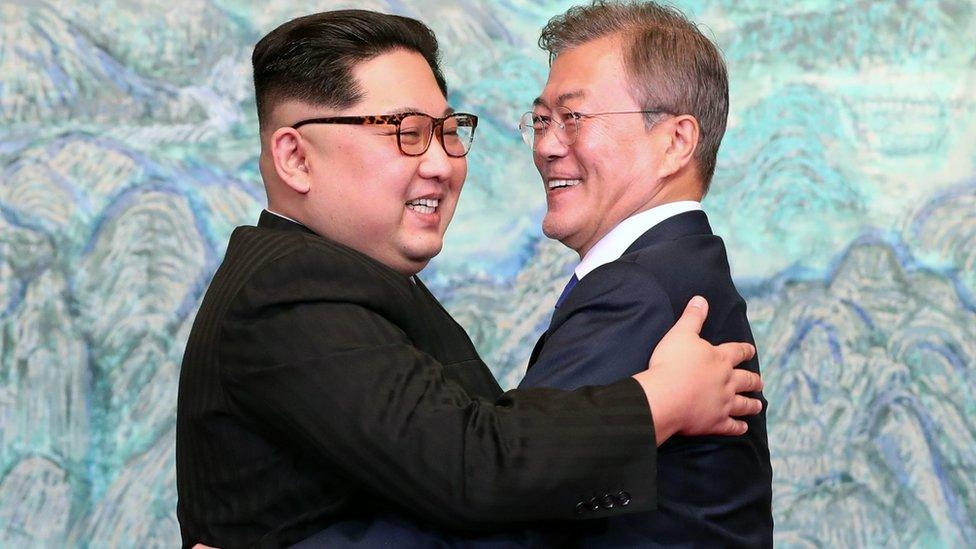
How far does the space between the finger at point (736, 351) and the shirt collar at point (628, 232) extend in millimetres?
358

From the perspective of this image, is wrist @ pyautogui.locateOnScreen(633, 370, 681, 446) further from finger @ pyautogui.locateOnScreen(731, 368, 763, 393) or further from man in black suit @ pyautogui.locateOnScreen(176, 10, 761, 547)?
finger @ pyautogui.locateOnScreen(731, 368, 763, 393)

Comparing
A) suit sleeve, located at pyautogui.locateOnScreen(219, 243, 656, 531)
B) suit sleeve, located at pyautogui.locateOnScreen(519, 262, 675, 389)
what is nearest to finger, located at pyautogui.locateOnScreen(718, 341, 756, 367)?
suit sleeve, located at pyautogui.locateOnScreen(519, 262, 675, 389)

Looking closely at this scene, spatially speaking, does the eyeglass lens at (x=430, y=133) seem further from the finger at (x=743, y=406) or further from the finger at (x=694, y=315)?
the finger at (x=743, y=406)

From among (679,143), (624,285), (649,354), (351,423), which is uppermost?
(679,143)

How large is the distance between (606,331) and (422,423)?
388 millimetres

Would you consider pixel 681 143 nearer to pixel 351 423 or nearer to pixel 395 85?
pixel 395 85

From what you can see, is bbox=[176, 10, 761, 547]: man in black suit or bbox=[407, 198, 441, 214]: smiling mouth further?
bbox=[407, 198, 441, 214]: smiling mouth

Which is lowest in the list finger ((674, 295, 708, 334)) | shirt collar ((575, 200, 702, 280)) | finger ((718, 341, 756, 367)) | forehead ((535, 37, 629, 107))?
finger ((718, 341, 756, 367))

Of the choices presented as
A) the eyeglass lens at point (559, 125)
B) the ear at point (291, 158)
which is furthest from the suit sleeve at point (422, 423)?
the eyeglass lens at point (559, 125)

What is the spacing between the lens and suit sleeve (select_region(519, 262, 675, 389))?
1.98 m

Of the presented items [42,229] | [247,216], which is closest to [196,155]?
[247,216]

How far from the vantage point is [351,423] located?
1.79 m

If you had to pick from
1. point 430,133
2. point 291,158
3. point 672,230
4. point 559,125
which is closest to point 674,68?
point 559,125

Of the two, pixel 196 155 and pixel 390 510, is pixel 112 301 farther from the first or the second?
pixel 390 510
